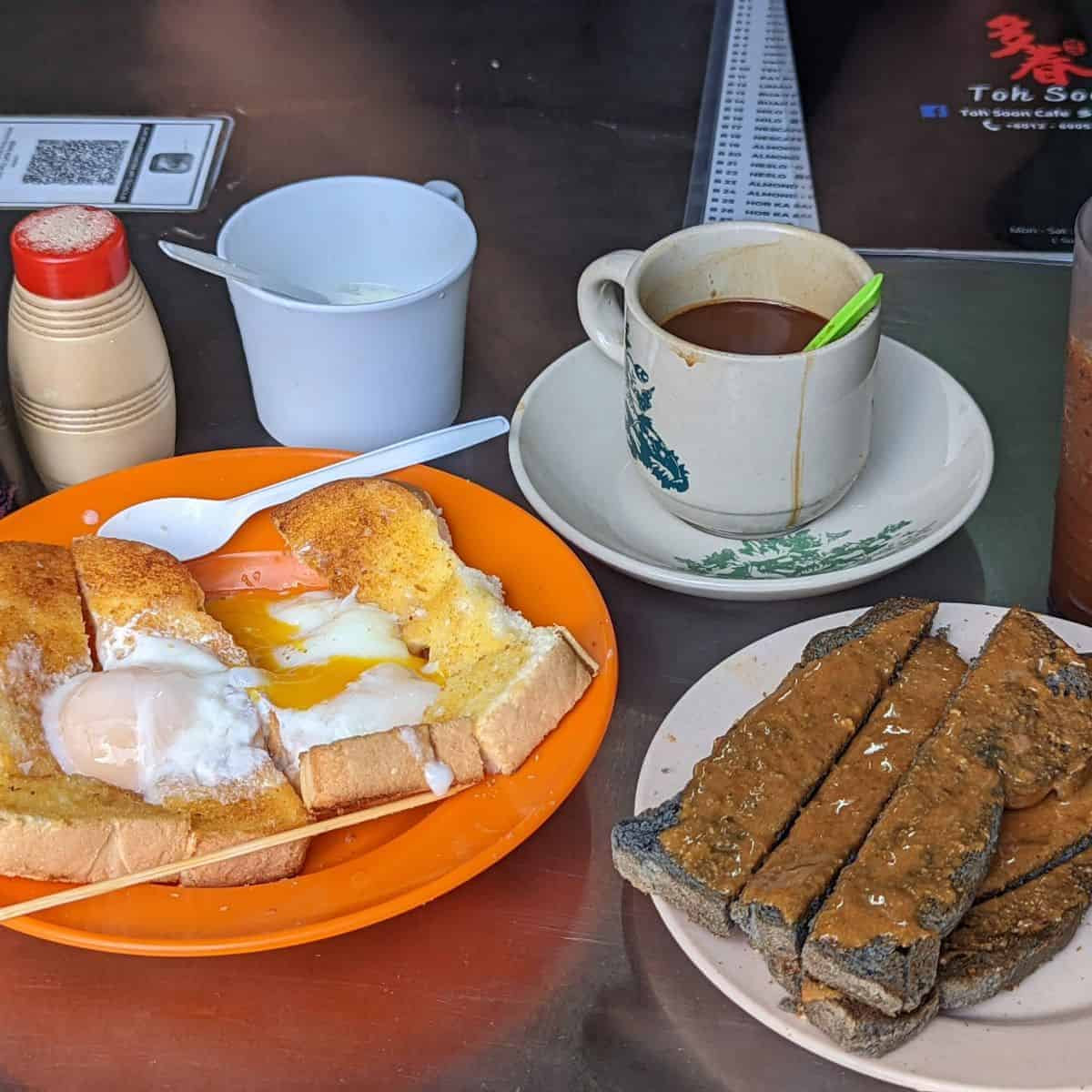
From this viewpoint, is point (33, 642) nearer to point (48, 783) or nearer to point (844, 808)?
point (48, 783)

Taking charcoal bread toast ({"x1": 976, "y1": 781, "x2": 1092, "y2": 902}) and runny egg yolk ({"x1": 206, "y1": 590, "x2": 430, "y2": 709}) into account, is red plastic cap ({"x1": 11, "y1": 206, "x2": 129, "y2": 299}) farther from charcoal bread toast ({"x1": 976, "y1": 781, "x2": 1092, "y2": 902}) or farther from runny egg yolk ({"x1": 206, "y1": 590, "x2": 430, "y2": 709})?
charcoal bread toast ({"x1": 976, "y1": 781, "x2": 1092, "y2": 902})

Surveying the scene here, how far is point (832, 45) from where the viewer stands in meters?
1.84

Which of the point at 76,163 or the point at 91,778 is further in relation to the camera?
the point at 76,163

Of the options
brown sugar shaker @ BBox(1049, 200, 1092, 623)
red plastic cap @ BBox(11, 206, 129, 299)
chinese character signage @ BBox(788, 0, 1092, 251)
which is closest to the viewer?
brown sugar shaker @ BBox(1049, 200, 1092, 623)

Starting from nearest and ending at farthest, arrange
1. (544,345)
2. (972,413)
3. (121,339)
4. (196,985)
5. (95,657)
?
(196,985) → (95,657) → (121,339) → (972,413) → (544,345)

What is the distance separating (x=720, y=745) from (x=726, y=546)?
0.98 ft

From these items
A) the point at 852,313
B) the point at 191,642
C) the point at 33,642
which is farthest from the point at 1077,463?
the point at 33,642

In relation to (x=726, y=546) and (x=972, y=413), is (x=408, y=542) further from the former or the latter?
(x=972, y=413)

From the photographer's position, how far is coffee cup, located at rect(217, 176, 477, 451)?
1155mm

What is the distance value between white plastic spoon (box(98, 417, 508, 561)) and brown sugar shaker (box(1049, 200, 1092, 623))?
493mm

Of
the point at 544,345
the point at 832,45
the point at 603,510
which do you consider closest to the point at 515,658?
the point at 603,510

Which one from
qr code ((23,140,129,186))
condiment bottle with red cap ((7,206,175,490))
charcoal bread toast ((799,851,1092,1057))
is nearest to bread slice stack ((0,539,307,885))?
condiment bottle with red cap ((7,206,175,490))

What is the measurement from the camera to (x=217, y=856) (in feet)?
2.80

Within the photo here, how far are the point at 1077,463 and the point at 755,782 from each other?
0.38m
